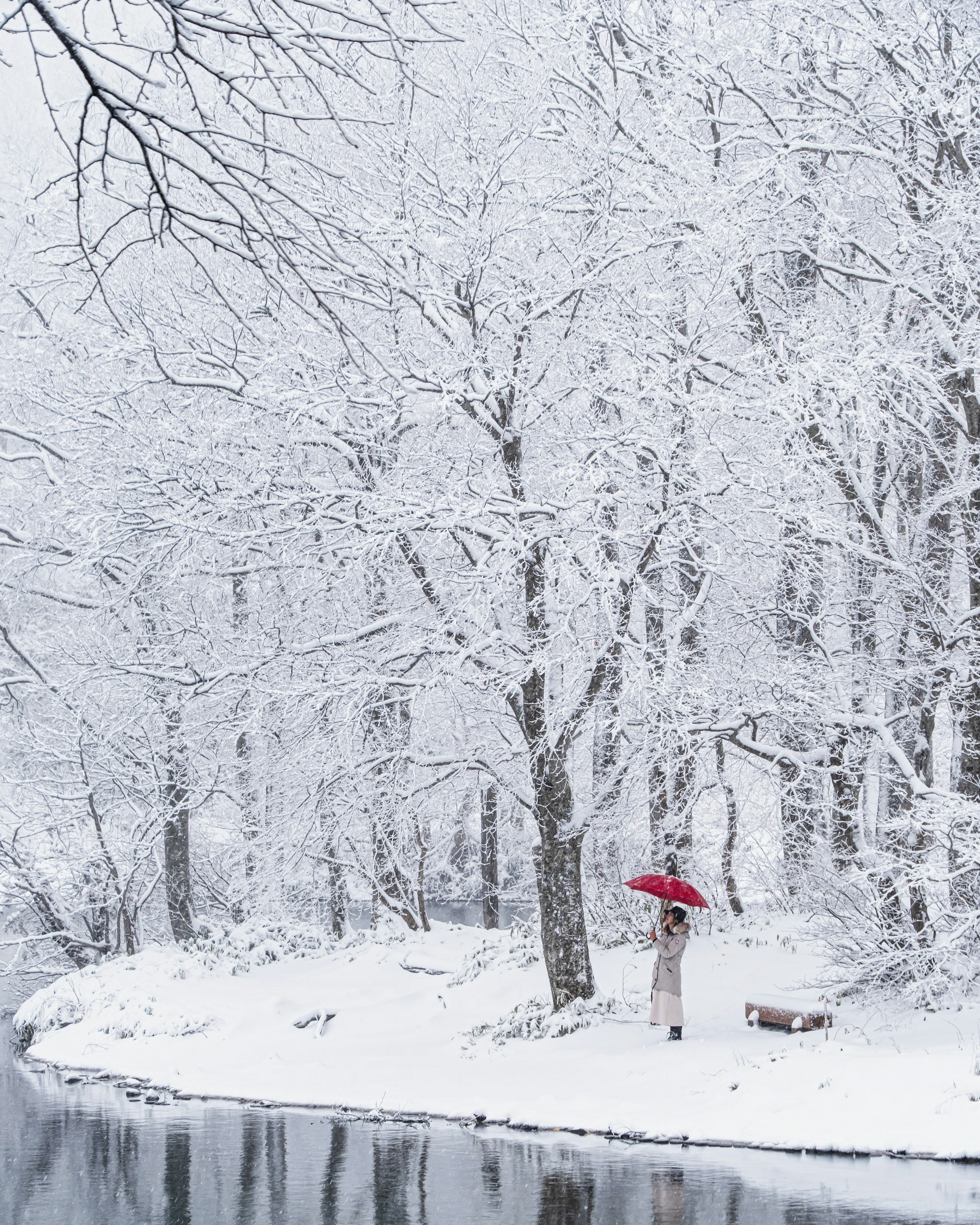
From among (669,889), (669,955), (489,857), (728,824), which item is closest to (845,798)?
(669,889)

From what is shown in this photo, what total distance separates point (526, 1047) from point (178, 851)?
954cm

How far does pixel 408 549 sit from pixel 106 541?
3.26 meters

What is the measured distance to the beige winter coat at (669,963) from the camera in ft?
40.2

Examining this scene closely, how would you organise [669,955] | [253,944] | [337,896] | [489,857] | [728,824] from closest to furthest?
[669,955], [728,824], [253,944], [337,896], [489,857]

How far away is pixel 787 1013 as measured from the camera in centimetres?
1182

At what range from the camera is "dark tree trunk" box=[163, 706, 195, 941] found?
66.5ft

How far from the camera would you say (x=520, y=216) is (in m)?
13.4

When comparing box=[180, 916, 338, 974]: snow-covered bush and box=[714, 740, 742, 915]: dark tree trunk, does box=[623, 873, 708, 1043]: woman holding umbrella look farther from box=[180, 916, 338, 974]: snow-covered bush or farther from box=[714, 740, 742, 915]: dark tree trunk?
box=[180, 916, 338, 974]: snow-covered bush

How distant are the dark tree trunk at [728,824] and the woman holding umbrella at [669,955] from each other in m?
1.45

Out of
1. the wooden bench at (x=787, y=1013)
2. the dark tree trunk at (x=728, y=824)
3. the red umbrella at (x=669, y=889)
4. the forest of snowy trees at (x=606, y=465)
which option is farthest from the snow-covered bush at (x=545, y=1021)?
the dark tree trunk at (x=728, y=824)

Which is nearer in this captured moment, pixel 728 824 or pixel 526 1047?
pixel 526 1047

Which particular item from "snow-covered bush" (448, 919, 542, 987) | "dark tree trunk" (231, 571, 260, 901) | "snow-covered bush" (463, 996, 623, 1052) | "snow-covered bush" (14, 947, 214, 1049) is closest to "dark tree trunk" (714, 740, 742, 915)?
"snow-covered bush" (463, 996, 623, 1052)

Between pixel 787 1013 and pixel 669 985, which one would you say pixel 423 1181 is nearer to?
pixel 669 985

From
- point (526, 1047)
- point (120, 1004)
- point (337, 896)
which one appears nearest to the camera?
point (526, 1047)
